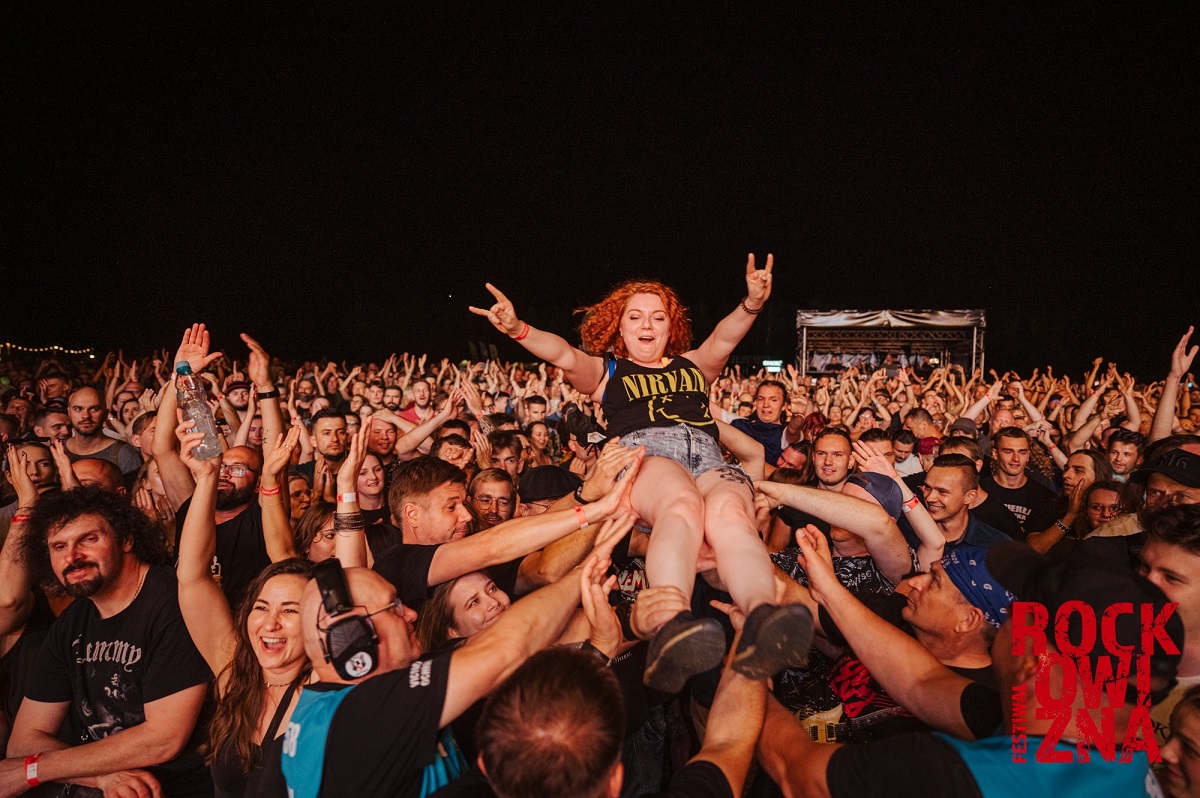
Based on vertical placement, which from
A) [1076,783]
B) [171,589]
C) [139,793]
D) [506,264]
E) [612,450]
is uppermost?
[506,264]

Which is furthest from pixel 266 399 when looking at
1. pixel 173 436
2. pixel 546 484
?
pixel 546 484

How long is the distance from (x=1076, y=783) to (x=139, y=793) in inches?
120

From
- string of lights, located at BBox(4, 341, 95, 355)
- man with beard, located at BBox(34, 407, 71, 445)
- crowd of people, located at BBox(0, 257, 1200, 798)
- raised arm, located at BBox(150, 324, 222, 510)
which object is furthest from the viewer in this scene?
string of lights, located at BBox(4, 341, 95, 355)

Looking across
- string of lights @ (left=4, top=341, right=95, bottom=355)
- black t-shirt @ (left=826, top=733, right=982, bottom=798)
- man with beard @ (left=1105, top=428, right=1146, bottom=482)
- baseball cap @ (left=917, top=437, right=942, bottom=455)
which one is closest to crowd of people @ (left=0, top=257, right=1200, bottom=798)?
black t-shirt @ (left=826, top=733, right=982, bottom=798)

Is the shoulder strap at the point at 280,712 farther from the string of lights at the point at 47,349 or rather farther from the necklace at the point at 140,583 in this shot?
the string of lights at the point at 47,349

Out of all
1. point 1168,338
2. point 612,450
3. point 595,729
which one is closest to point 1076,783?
point 595,729

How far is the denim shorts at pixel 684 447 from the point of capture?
3088 millimetres

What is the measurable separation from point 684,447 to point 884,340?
75.6ft

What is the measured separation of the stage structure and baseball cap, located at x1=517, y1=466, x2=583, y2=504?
18.9m

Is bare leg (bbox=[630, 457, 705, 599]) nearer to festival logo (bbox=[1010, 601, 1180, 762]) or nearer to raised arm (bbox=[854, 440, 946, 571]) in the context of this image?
festival logo (bbox=[1010, 601, 1180, 762])

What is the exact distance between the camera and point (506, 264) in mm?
29250

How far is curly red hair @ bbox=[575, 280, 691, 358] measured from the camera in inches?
146

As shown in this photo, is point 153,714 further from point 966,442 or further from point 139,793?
point 966,442

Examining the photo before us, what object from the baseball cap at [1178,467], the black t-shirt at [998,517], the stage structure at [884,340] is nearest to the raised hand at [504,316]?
the baseball cap at [1178,467]
